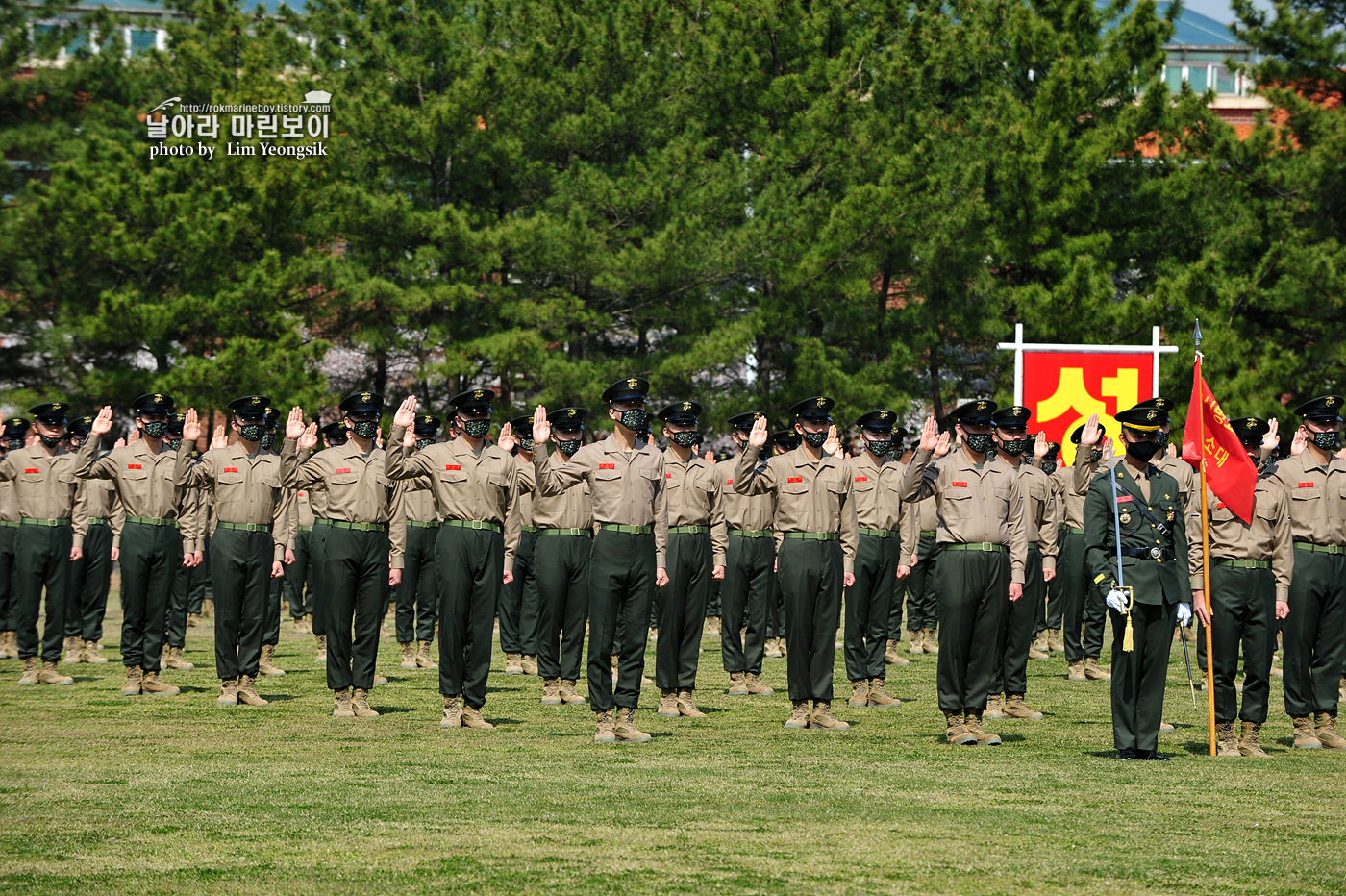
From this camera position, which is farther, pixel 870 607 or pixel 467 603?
pixel 870 607

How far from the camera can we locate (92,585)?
16.5m

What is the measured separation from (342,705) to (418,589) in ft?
12.0

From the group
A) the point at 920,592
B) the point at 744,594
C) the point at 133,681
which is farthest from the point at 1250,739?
the point at 133,681

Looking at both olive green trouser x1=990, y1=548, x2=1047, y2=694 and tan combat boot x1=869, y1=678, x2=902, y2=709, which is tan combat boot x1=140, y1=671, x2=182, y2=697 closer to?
tan combat boot x1=869, y1=678, x2=902, y2=709

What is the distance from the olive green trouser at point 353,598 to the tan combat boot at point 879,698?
176 inches

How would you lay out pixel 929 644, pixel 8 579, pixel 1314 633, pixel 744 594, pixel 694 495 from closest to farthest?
1. pixel 1314 633
2. pixel 694 495
3. pixel 744 594
4. pixel 8 579
5. pixel 929 644

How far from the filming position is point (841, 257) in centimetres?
2905

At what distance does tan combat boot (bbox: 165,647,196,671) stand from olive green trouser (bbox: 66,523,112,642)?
36.3 inches

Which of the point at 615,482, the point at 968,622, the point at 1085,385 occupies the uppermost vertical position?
the point at 1085,385

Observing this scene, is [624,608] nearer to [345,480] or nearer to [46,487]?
[345,480]

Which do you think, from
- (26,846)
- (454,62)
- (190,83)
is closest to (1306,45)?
(454,62)

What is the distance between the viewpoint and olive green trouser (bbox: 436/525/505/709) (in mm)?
11688

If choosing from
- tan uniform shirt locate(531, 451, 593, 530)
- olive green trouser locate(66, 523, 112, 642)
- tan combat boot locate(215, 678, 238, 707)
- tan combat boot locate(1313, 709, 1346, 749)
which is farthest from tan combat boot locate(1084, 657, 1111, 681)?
olive green trouser locate(66, 523, 112, 642)

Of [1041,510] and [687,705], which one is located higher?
[1041,510]
